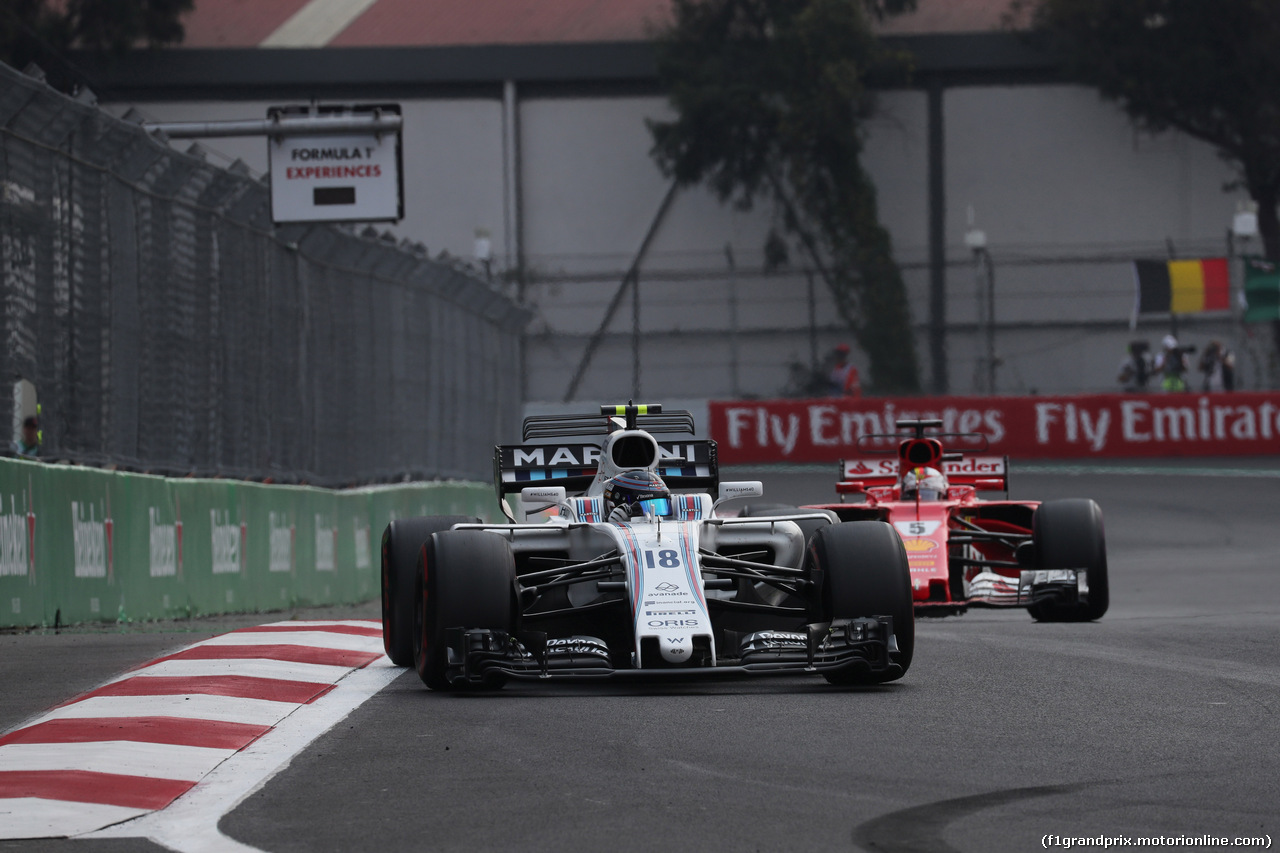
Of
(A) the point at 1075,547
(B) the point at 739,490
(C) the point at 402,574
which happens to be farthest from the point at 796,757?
(A) the point at 1075,547

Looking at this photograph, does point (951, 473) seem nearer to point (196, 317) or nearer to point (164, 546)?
point (196, 317)

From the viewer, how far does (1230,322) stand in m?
36.8

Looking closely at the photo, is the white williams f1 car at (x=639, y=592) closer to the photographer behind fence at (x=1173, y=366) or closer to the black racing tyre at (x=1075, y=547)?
the black racing tyre at (x=1075, y=547)

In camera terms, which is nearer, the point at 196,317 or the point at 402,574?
the point at 402,574

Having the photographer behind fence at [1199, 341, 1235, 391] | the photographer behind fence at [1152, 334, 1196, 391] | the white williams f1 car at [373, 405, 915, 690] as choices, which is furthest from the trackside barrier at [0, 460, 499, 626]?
Answer: the photographer behind fence at [1199, 341, 1235, 391]

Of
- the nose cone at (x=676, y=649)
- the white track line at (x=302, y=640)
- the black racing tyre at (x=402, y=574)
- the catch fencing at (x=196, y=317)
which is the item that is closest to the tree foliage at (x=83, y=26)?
the catch fencing at (x=196, y=317)

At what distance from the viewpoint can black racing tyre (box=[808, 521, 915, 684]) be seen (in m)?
7.80

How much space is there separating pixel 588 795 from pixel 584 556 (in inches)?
130

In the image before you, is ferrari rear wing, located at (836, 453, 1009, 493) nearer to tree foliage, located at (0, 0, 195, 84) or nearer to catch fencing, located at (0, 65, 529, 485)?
catch fencing, located at (0, 65, 529, 485)

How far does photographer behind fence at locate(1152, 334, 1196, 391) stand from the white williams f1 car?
24228mm

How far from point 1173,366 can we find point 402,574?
2624cm

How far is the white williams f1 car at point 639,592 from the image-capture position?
7.62 metres

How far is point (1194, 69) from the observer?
122 ft

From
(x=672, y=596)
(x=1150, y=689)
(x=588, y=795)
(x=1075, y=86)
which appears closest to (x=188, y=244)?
(x=672, y=596)
